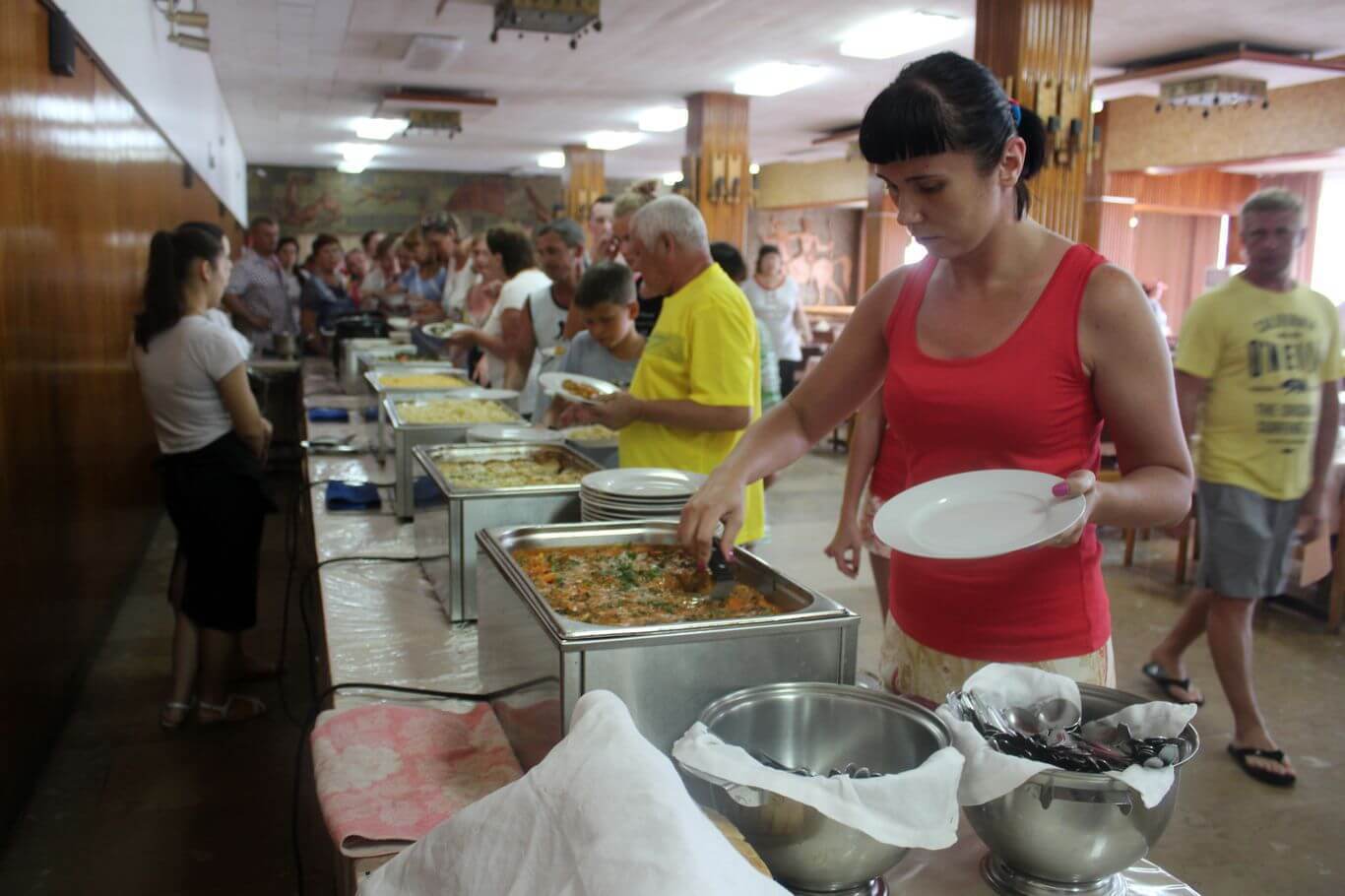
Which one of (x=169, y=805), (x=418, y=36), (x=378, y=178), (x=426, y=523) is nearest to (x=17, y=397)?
(x=169, y=805)

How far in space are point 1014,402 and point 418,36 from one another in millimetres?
6891

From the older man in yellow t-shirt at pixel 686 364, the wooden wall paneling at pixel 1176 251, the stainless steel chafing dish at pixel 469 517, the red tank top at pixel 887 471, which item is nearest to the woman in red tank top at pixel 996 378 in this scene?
the stainless steel chafing dish at pixel 469 517

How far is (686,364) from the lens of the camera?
2447 mm

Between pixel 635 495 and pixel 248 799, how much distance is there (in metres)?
1.67

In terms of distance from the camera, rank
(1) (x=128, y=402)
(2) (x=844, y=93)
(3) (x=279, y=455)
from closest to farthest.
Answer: (1) (x=128, y=402) → (3) (x=279, y=455) → (2) (x=844, y=93)

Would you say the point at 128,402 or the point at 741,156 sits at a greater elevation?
the point at 741,156

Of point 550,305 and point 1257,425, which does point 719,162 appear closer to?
point 550,305

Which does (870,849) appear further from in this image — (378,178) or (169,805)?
(378,178)

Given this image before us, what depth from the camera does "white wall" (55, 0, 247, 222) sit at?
153 inches

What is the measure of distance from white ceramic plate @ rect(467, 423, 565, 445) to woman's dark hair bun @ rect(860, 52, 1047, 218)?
1.38 meters

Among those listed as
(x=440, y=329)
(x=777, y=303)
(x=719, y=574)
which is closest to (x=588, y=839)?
(x=719, y=574)

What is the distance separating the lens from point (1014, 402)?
1254mm

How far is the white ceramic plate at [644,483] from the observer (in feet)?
5.72

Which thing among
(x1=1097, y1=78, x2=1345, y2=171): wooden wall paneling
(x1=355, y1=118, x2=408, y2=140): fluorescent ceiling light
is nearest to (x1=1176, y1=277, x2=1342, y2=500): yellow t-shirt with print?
(x1=1097, y1=78, x2=1345, y2=171): wooden wall paneling
